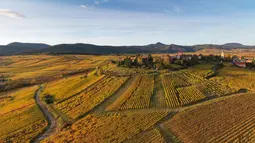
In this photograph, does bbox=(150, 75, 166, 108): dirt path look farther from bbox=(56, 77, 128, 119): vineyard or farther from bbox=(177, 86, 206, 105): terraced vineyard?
bbox=(56, 77, 128, 119): vineyard

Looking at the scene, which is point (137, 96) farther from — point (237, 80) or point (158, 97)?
point (237, 80)

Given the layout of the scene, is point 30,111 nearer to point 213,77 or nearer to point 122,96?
point 122,96

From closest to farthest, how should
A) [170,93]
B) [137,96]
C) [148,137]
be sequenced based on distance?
[148,137] < [137,96] < [170,93]

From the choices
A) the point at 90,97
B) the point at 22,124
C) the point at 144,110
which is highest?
the point at 144,110

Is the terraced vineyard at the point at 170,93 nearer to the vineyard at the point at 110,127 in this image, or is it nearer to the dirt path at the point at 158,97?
the dirt path at the point at 158,97

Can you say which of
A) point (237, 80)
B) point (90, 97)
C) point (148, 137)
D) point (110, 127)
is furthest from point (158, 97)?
point (237, 80)

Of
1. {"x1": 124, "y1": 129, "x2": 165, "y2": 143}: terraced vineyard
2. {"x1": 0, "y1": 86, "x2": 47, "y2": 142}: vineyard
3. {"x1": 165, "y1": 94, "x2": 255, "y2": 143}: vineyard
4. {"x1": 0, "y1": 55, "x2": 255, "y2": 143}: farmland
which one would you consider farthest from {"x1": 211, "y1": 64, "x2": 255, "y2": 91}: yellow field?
{"x1": 0, "y1": 86, "x2": 47, "y2": 142}: vineyard

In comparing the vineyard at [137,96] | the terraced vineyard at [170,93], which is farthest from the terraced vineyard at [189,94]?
the vineyard at [137,96]

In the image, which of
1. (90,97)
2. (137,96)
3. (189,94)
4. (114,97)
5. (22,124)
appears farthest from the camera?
(90,97)
